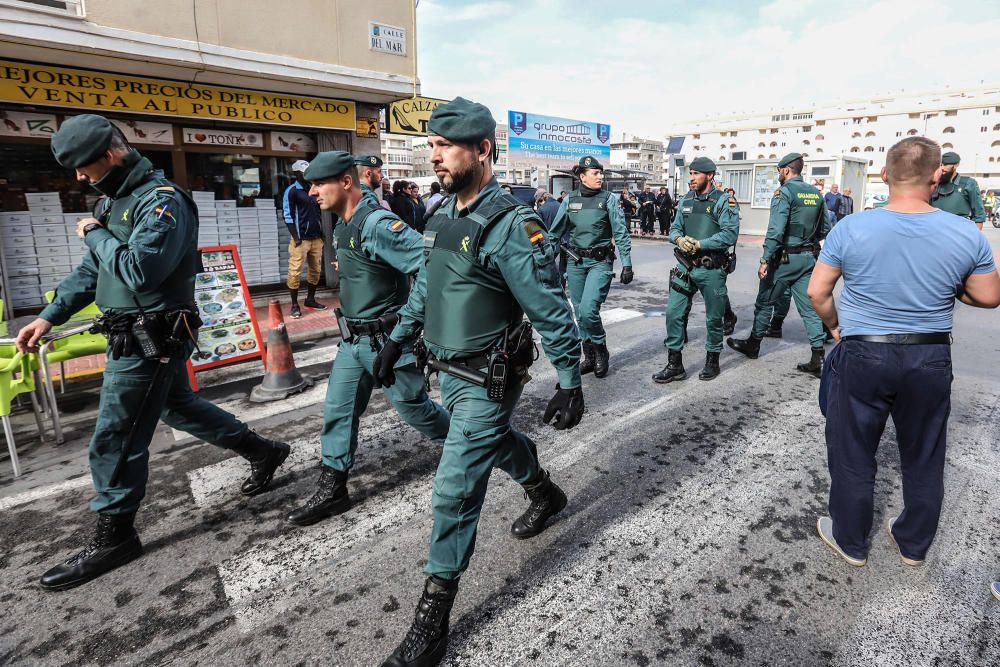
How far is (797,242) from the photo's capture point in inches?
241

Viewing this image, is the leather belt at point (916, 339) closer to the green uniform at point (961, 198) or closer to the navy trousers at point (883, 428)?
the navy trousers at point (883, 428)

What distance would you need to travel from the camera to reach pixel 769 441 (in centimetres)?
439

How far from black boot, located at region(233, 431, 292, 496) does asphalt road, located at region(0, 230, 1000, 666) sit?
0.36ft

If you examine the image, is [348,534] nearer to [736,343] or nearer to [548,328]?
[548,328]

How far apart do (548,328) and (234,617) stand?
6.06 ft

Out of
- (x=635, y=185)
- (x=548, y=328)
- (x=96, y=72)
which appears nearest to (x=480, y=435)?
(x=548, y=328)

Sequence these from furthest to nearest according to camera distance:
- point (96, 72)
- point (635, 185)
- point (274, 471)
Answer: point (635, 185) < point (96, 72) < point (274, 471)

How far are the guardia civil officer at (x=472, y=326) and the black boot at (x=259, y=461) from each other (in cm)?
168

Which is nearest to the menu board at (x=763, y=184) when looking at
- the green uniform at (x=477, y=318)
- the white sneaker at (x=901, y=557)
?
the white sneaker at (x=901, y=557)

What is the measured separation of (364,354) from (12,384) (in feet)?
8.62

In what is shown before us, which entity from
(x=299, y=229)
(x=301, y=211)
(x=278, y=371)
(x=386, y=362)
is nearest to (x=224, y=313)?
(x=278, y=371)

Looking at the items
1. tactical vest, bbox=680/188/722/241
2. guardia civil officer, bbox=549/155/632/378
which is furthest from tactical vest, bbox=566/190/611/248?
tactical vest, bbox=680/188/722/241

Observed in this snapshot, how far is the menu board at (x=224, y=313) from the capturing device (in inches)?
245

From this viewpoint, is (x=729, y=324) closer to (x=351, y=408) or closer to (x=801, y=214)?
(x=801, y=214)
